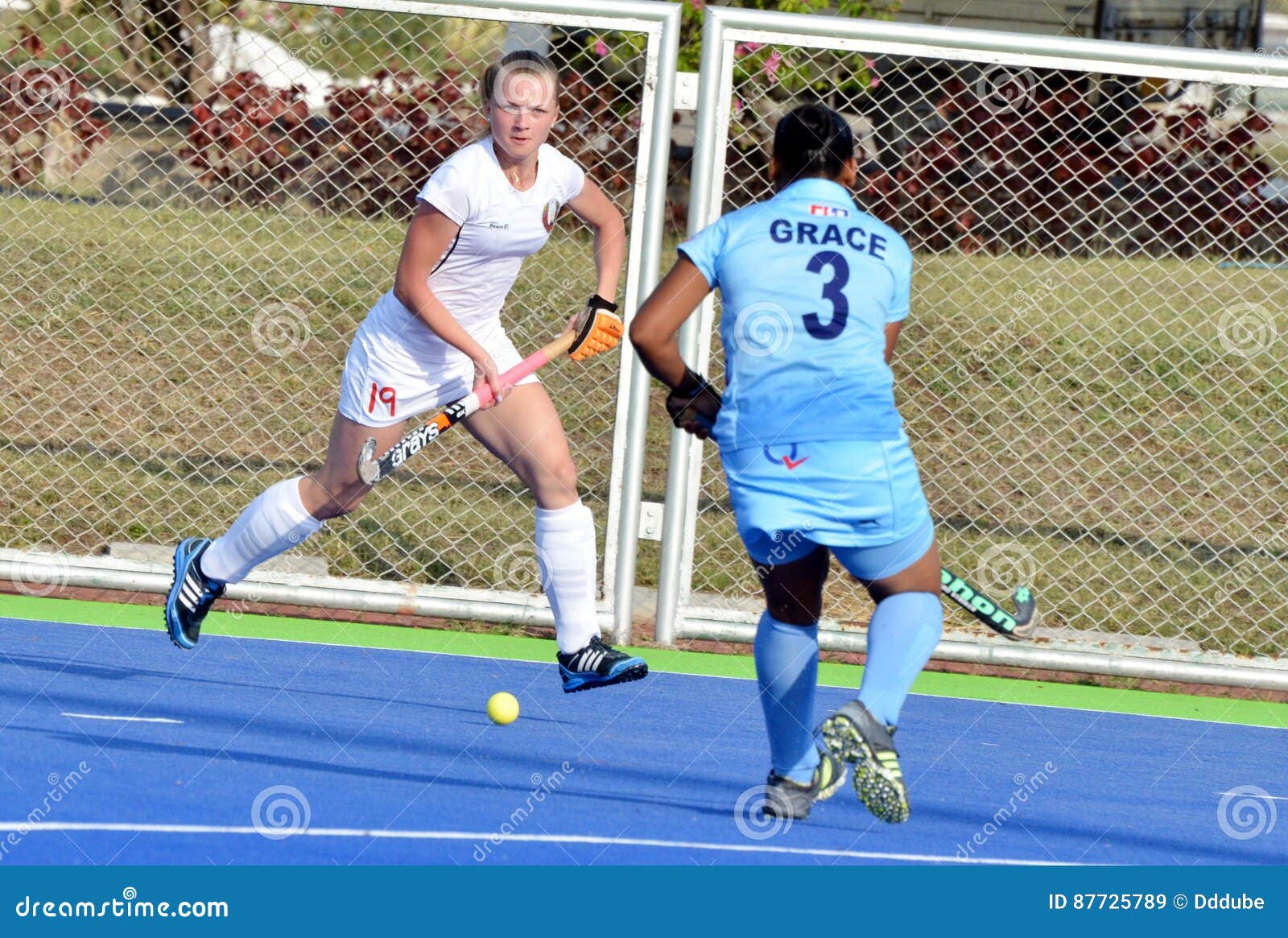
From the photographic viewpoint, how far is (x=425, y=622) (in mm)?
7945

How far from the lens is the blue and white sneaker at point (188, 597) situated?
6152 millimetres

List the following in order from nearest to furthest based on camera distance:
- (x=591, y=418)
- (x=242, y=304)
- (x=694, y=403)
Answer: (x=694, y=403), (x=591, y=418), (x=242, y=304)

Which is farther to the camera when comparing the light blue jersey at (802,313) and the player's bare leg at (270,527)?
the player's bare leg at (270,527)

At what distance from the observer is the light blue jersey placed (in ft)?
14.1

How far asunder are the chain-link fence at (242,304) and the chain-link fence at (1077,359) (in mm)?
1117

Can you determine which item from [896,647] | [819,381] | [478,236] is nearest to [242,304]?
[478,236]

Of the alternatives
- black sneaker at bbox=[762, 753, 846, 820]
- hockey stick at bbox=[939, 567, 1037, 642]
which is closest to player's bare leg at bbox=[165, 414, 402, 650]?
black sneaker at bbox=[762, 753, 846, 820]

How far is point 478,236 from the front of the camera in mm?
5570

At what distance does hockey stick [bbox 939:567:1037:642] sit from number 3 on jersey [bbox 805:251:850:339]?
0.77 metres

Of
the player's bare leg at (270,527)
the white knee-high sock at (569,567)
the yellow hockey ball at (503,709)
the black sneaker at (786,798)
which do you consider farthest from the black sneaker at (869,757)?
the player's bare leg at (270,527)

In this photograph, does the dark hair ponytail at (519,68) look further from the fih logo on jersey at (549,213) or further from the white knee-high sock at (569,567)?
the white knee-high sock at (569,567)

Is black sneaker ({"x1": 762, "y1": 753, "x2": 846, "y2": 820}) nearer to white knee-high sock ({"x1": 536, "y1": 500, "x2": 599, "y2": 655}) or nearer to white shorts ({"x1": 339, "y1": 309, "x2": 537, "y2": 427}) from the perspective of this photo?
white knee-high sock ({"x1": 536, "y1": 500, "x2": 599, "y2": 655})

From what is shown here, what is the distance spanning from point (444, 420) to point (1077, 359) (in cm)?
711

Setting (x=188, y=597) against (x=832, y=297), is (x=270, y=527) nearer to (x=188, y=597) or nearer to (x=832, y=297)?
(x=188, y=597)
